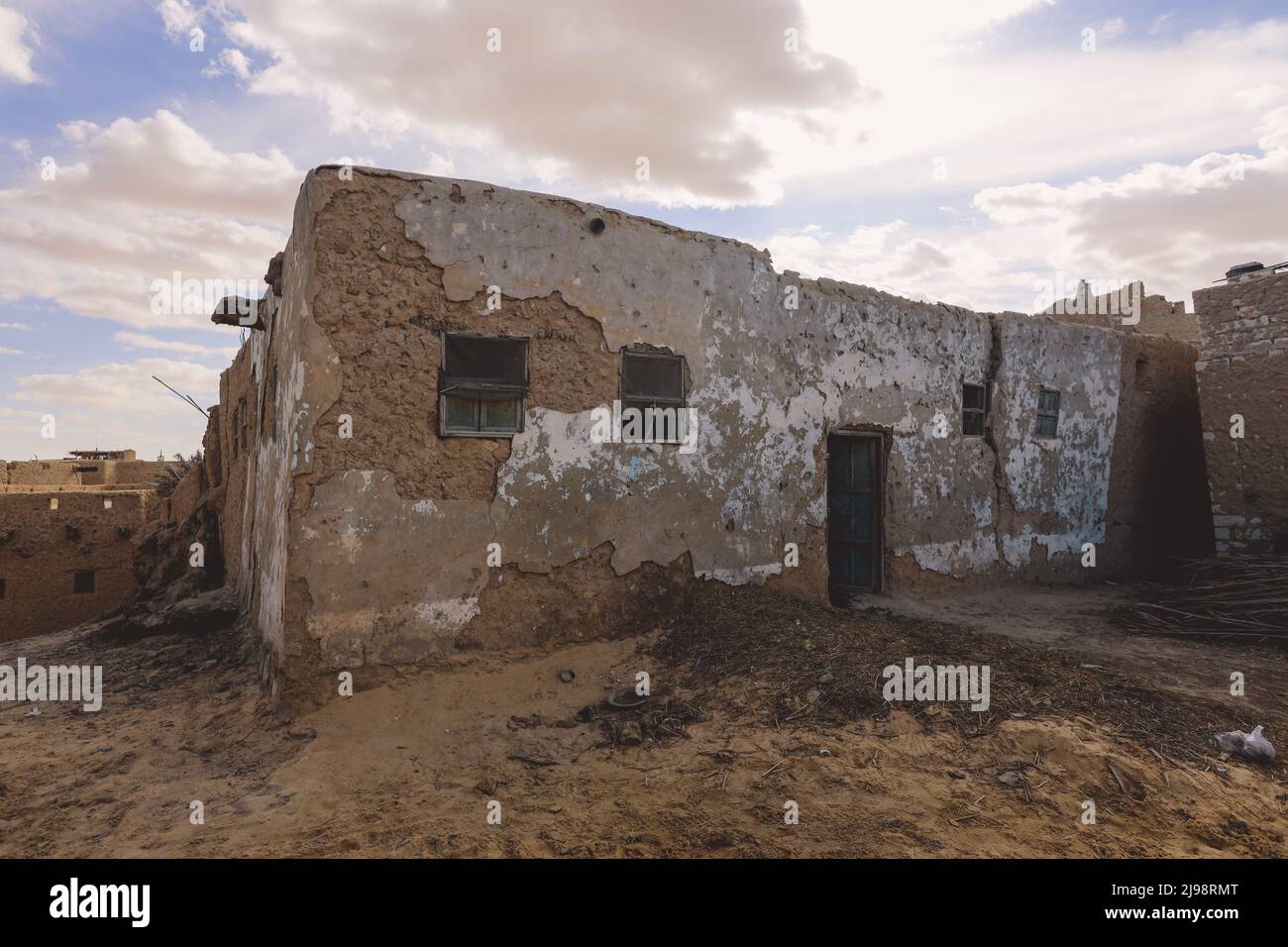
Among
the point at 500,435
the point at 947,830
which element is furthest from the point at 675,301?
the point at 947,830

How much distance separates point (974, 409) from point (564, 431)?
18.8ft

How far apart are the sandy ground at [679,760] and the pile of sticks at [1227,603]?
77cm

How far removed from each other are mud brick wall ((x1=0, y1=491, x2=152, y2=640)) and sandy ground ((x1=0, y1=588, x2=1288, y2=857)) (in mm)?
6837

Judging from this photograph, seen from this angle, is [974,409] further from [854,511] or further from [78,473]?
[78,473]

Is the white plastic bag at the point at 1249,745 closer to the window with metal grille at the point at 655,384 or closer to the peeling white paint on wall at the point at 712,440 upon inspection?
the peeling white paint on wall at the point at 712,440

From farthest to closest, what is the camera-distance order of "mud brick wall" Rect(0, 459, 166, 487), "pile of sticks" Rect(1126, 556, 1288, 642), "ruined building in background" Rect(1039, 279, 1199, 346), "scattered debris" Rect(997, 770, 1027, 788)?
1. "mud brick wall" Rect(0, 459, 166, 487)
2. "ruined building in background" Rect(1039, 279, 1199, 346)
3. "pile of sticks" Rect(1126, 556, 1288, 642)
4. "scattered debris" Rect(997, 770, 1027, 788)

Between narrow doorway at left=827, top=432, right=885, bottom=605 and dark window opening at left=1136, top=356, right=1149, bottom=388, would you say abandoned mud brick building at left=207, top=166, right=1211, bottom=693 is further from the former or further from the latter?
dark window opening at left=1136, top=356, right=1149, bottom=388

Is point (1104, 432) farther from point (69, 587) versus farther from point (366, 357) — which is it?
point (69, 587)

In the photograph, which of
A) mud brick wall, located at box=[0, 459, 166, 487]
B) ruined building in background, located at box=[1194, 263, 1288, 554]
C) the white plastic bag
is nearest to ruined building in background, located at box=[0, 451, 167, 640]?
mud brick wall, located at box=[0, 459, 166, 487]

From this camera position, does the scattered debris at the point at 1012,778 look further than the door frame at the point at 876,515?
No

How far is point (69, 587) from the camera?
11.4 m

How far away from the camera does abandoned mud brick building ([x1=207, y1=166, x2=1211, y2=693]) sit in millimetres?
5117

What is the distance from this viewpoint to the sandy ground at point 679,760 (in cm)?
346

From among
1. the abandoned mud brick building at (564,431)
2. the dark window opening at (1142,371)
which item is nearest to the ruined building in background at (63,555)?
the abandoned mud brick building at (564,431)
